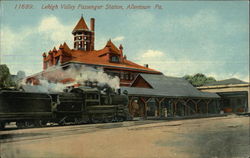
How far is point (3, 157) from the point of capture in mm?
A: 7488

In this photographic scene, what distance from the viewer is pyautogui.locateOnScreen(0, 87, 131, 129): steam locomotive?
1214 cm

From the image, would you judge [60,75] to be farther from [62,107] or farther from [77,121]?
[77,121]

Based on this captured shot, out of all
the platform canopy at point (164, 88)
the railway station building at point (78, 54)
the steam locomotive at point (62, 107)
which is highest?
the railway station building at point (78, 54)

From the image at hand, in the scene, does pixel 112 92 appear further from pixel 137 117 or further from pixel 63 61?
pixel 63 61

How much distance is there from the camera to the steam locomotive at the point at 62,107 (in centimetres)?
1214

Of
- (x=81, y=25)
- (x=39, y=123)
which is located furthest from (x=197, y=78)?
(x=39, y=123)

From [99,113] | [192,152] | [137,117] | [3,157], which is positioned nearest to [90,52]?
[3,157]

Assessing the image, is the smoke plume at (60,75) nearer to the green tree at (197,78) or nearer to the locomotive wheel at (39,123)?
the locomotive wheel at (39,123)

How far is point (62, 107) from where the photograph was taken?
15.1 metres

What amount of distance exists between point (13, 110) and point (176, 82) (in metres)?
11.0

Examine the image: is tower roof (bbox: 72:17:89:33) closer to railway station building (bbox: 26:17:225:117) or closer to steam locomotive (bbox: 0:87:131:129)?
railway station building (bbox: 26:17:225:117)

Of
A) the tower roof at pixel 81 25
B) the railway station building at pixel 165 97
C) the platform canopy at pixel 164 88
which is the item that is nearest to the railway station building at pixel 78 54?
the tower roof at pixel 81 25

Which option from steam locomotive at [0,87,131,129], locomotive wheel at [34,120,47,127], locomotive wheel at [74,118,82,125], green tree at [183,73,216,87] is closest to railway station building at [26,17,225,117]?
green tree at [183,73,216,87]

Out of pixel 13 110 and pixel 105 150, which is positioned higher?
pixel 13 110
